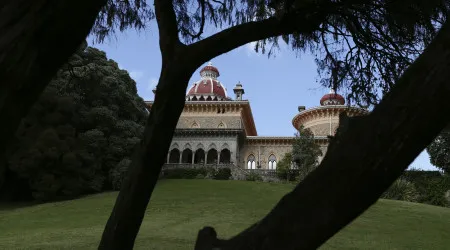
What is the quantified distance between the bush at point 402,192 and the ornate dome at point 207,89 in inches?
851

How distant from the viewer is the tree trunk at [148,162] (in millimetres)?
3844

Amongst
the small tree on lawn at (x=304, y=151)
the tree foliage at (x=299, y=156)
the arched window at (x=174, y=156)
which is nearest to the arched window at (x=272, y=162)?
the tree foliage at (x=299, y=156)

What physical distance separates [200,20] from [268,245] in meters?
5.20

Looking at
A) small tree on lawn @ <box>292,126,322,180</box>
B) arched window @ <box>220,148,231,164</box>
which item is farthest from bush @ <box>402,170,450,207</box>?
arched window @ <box>220,148,231,164</box>

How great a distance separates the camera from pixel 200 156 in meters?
43.2

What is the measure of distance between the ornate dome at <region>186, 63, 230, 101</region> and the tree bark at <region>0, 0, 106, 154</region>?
4372cm

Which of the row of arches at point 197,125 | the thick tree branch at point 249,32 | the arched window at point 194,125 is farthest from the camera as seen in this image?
the arched window at point 194,125

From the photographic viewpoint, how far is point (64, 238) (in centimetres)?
1407

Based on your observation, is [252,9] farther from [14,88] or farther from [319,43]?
[14,88]

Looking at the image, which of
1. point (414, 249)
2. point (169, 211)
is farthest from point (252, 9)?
point (169, 211)

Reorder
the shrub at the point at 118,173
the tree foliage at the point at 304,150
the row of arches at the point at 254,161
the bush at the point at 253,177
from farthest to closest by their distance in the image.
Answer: the row of arches at the point at 254,161, the tree foliage at the point at 304,150, the bush at the point at 253,177, the shrub at the point at 118,173

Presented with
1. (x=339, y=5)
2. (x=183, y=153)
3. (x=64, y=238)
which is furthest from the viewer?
(x=183, y=153)

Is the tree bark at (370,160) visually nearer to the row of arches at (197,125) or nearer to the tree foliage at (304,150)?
the tree foliage at (304,150)

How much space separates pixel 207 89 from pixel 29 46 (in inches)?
1796
